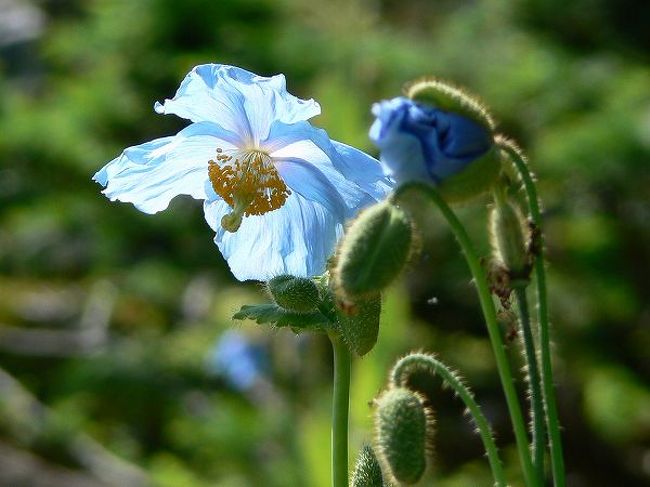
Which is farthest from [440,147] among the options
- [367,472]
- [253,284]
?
[253,284]

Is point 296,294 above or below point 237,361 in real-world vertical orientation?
below

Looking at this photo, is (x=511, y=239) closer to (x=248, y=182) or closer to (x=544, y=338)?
(x=544, y=338)

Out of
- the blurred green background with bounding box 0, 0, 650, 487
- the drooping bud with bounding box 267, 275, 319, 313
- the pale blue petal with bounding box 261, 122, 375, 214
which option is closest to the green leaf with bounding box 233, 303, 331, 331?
the drooping bud with bounding box 267, 275, 319, 313

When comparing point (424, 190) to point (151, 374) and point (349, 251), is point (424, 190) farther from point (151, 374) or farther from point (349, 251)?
point (151, 374)

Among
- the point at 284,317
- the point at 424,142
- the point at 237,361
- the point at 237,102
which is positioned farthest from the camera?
the point at 237,361

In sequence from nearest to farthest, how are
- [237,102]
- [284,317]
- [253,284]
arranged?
[284,317] < [237,102] < [253,284]

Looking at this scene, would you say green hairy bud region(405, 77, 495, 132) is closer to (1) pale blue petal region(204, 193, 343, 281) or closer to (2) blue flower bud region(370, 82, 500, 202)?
(2) blue flower bud region(370, 82, 500, 202)
